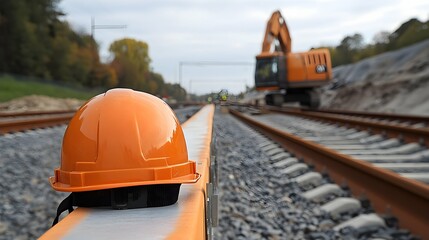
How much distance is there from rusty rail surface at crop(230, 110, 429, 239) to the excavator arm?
15489 mm

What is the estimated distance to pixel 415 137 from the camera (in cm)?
693

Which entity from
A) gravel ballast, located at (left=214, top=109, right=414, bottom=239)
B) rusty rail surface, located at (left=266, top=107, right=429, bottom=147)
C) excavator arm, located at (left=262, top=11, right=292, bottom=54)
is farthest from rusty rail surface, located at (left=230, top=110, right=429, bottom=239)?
excavator arm, located at (left=262, top=11, right=292, bottom=54)

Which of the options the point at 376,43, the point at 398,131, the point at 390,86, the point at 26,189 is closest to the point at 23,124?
the point at 26,189

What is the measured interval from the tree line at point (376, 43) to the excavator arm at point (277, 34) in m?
21.0

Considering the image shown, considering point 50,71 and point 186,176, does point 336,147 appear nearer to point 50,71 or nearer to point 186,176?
point 186,176

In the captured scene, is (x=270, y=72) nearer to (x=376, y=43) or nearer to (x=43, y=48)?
(x=376, y=43)

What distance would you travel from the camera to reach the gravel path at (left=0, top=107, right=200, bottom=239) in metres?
3.20

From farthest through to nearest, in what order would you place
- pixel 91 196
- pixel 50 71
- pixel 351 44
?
pixel 351 44
pixel 50 71
pixel 91 196

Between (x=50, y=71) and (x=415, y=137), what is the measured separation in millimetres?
55352

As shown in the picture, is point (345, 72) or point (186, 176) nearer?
point (186, 176)

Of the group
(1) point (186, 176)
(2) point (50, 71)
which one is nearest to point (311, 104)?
(1) point (186, 176)

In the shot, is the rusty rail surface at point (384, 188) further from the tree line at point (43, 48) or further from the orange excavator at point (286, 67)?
the tree line at point (43, 48)

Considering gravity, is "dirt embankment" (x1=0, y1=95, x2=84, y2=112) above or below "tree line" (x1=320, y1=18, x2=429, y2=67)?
below

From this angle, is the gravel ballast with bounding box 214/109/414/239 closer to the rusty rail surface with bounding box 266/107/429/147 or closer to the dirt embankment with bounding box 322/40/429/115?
the rusty rail surface with bounding box 266/107/429/147
